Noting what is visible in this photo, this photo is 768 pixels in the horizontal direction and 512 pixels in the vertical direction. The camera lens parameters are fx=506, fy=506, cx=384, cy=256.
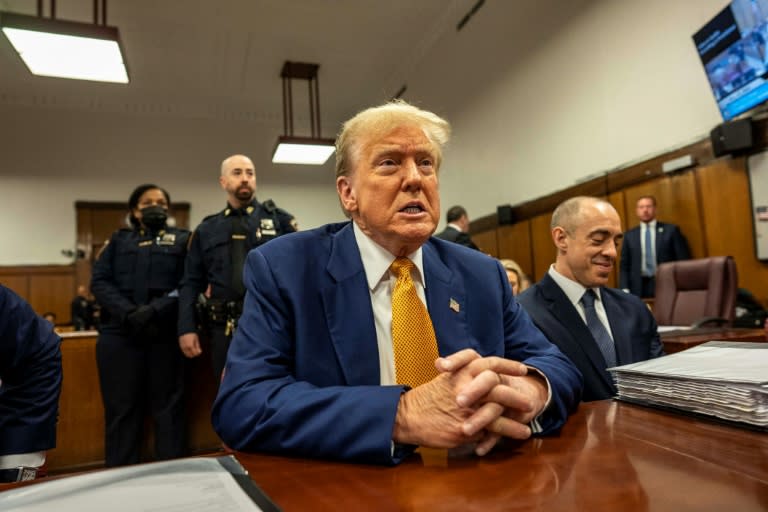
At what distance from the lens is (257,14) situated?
6617 millimetres

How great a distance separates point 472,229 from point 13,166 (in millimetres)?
7954

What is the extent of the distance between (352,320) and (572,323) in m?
1.07

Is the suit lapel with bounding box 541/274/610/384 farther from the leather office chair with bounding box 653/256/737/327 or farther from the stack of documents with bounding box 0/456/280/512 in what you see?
the leather office chair with bounding box 653/256/737/327

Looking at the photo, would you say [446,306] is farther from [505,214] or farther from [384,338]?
[505,214]

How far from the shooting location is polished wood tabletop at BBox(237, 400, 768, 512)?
0.52 metres

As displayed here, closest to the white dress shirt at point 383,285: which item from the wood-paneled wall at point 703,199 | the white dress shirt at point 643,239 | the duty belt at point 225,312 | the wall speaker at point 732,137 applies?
the duty belt at point 225,312

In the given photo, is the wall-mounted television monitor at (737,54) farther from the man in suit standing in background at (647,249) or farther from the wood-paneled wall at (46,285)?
the wood-paneled wall at (46,285)

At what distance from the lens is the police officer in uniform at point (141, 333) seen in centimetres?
287

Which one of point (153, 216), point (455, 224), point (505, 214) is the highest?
point (505, 214)

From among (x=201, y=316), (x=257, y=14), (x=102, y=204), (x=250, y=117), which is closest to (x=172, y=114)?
(x=250, y=117)

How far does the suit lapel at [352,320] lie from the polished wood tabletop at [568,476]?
0.91ft

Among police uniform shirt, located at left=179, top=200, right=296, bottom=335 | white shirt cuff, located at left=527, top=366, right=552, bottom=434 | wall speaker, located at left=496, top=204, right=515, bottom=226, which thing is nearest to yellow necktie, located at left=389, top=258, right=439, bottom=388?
white shirt cuff, located at left=527, top=366, right=552, bottom=434

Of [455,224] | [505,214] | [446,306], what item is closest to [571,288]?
[446,306]

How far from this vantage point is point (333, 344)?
1.02 meters
